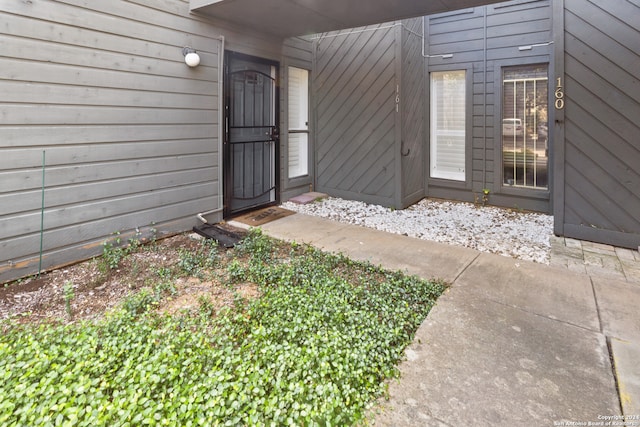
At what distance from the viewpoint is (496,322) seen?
2207 mm

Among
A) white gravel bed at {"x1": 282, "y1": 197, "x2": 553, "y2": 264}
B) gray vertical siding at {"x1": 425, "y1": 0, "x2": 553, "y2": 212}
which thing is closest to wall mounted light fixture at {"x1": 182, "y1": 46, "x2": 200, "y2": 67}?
white gravel bed at {"x1": 282, "y1": 197, "x2": 553, "y2": 264}

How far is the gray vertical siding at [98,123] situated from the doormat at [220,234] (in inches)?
7.7

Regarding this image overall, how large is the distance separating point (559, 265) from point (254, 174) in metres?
3.50

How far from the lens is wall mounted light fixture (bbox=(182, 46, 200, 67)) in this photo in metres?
3.74

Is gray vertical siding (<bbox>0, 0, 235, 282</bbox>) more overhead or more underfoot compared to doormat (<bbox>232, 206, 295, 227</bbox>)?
more overhead

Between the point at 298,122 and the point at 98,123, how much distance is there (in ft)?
9.85

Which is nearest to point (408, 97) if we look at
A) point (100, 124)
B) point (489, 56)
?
point (489, 56)

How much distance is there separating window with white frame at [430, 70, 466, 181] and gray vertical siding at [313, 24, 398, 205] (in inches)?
44.9

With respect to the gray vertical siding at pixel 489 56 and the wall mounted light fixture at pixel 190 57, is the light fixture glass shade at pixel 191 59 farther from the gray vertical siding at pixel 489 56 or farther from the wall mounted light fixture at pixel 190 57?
the gray vertical siding at pixel 489 56

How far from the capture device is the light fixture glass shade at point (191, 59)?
3.73m

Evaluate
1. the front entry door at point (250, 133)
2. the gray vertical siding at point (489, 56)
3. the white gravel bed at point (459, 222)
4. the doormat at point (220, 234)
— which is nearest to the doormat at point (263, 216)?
the front entry door at point (250, 133)

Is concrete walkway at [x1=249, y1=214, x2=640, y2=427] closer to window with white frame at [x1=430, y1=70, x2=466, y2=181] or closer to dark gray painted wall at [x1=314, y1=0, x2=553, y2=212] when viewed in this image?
dark gray painted wall at [x1=314, y1=0, x2=553, y2=212]

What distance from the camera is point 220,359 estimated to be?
1723 mm

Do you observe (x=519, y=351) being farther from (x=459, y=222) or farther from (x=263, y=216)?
(x=263, y=216)
